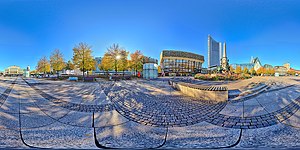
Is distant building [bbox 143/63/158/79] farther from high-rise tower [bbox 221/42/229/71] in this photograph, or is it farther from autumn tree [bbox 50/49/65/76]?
autumn tree [bbox 50/49/65/76]

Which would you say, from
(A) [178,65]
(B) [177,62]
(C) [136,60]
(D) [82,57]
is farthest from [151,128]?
(B) [177,62]

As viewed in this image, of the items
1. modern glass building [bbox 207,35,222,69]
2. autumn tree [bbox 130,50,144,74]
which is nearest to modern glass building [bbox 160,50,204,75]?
autumn tree [bbox 130,50,144,74]

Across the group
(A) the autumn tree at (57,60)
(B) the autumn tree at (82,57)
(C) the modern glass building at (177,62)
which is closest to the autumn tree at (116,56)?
(B) the autumn tree at (82,57)

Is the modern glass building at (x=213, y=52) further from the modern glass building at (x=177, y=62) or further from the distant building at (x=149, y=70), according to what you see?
Answer: the distant building at (x=149, y=70)

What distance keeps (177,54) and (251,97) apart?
59058 millimetres

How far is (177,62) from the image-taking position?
6406 cm

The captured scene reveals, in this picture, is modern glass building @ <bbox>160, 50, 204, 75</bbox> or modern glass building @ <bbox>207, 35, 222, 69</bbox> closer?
modern glass building @ <bbox>160, 50, 204, 75</bbox>

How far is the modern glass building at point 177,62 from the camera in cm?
6231

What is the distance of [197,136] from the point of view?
10.1 feet

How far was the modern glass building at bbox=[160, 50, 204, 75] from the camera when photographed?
6231 cm

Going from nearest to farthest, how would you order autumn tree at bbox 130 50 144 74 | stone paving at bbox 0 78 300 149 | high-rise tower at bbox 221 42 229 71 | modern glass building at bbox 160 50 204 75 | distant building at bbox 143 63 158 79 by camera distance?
stone paving at bbox 0 78 300 149
distant building at bbox 143 63 158 79
high-rise tower at bbox 221 42 229 71
autumn tree at bbox 130 50 144 74
modern glass building at bbox 160 50 204 75

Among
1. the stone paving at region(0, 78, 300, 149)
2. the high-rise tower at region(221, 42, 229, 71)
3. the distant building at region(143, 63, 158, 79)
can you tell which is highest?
the high-rise tower at region(221, 42, 229, 71)

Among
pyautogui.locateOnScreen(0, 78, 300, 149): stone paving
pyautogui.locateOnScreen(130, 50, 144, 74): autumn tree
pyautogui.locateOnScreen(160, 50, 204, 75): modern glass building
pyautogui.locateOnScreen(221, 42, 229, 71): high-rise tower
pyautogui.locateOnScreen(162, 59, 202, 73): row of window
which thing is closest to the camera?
pyautogui.locateOnScreen(0, 78, 300, 149): stone paving

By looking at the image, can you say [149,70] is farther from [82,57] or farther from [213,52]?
[213,52]
